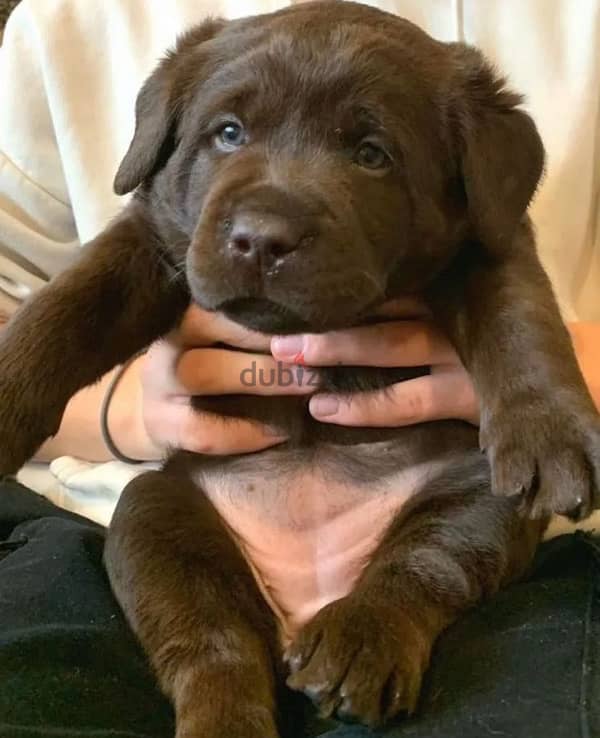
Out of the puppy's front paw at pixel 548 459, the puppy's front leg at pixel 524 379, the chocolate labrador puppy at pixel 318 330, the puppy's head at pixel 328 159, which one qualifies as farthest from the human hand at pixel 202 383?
the puppy's front paw at pixel 548 459

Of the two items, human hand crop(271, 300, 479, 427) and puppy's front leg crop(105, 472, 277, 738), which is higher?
human hand crop(271, 300, 479, 427)

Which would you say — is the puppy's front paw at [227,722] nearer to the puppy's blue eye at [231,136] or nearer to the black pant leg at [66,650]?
the black pant leg at [66,650]

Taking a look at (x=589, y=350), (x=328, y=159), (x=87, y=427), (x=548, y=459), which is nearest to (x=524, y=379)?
(x=548, y=459)

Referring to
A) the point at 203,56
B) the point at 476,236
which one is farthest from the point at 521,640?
the point at 203,56

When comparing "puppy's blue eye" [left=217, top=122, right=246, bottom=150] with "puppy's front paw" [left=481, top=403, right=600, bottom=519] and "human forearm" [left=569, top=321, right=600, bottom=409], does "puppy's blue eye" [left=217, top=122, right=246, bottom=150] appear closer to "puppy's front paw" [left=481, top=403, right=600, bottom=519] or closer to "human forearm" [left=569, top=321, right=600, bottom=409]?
"puppy's front paw" [left=481, top=403, right=600, bottom=519]

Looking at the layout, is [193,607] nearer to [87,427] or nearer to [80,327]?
[80,327]

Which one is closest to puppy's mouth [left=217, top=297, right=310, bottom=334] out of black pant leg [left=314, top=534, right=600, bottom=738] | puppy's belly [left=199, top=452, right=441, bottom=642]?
puppy's belly [left=199, top=452, right=441, bottom=642]
